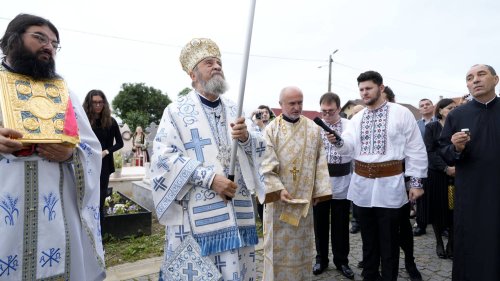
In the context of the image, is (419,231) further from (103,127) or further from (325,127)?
(103,127)

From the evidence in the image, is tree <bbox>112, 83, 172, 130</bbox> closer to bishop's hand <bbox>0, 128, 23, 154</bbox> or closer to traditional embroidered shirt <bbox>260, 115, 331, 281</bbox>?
traditional embroidered shirt <bbox>260, 115, 331, 281</bbox>

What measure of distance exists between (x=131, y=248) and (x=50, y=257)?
10.1 ft

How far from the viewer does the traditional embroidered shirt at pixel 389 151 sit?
3660 millimetres

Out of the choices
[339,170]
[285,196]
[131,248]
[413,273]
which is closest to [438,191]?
[413,273]

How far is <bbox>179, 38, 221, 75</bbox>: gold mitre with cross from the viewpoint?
8.40ft

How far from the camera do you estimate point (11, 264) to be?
1956mm

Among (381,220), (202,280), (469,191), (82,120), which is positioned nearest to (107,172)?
(82,120)

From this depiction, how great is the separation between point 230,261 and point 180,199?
53 cm

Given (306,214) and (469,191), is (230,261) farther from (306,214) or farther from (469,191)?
(469,191)

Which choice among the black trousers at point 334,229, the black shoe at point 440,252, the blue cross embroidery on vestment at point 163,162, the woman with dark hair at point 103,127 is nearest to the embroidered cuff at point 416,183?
the black trousers at point 334,229

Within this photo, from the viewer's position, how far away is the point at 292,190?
3.70 m

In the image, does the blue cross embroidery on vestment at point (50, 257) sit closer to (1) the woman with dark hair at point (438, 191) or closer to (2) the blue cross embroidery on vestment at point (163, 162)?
(2) the blue cross embroidery on vestment at point (163, 162)

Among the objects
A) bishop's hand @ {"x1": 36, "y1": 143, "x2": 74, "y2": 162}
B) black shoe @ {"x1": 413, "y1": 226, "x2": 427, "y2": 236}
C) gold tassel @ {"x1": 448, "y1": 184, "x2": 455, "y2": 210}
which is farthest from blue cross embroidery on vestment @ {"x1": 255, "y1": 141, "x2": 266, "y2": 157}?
black shoe @ {"x1": 413, "y1": 226, "x2": 427, "y2": 236}

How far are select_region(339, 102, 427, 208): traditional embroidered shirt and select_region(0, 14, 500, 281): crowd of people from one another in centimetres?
1
